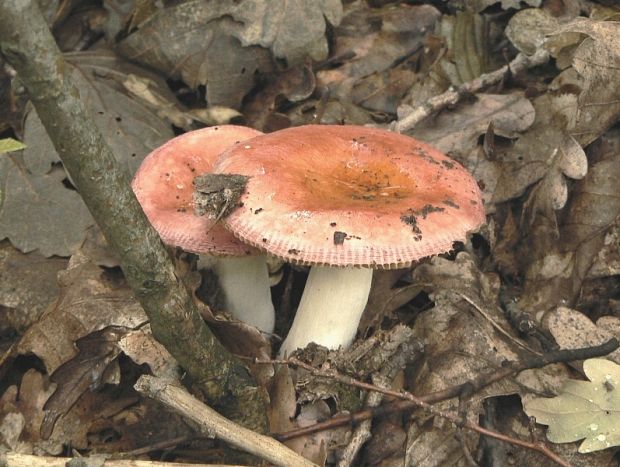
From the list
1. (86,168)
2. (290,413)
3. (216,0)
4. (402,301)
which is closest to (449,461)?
(290,413)

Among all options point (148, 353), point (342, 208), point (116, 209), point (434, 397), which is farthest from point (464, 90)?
point (116, 209)

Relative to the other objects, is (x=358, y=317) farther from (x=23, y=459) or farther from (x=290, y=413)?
(x=23, y=459)

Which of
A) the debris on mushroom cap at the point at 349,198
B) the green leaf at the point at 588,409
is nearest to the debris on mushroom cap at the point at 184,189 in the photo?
the debris on mushroom cap at the point at 349,198

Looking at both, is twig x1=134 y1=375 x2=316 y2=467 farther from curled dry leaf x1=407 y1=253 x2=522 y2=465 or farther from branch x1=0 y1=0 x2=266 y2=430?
curled dry leaf x1=407 y1=253 x2=522 y2=465

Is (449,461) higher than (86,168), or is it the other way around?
(86,168)

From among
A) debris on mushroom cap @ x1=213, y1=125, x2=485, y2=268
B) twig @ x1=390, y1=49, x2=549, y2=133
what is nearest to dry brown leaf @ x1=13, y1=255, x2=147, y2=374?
debris on mushroom cap @ x1=213, y1=125, x2=485, y2=268

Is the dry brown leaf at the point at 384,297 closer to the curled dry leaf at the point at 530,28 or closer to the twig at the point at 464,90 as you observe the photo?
the twig at the point at 464,90
